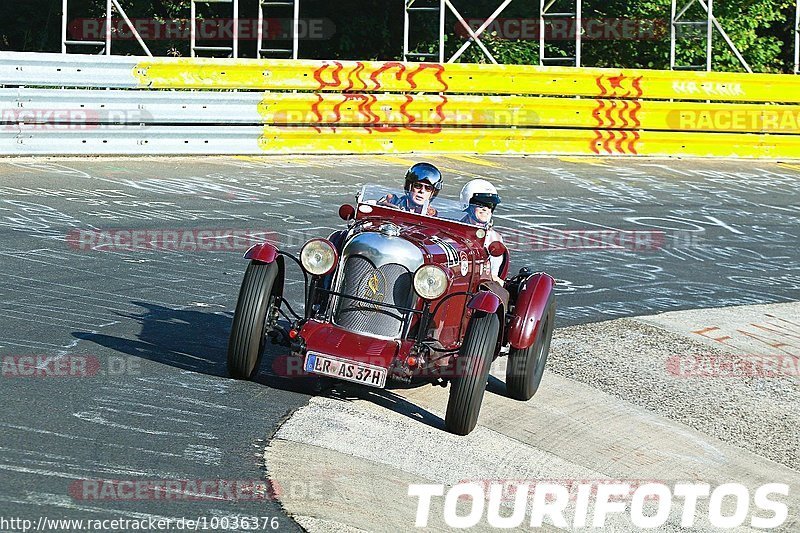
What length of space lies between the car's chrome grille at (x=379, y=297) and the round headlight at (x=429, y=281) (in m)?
0.19

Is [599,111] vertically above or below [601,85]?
below

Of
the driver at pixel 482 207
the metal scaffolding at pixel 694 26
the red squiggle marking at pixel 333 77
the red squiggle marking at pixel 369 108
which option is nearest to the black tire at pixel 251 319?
the driver at pixel 482 207

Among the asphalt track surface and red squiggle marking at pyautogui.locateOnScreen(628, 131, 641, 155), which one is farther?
red squiggle marking at pyautogui.locateOnScreen(628, 131, 641, 155)

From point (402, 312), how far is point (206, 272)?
3.86 meters

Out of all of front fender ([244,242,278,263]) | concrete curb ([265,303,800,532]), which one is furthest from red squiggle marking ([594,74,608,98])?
front fender ([244,242,278,263])

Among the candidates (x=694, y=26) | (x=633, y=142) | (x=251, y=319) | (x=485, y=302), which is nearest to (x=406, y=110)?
(x=633, y=142)

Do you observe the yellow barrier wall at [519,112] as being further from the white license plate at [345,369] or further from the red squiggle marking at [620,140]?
the white license plate at [345,369]

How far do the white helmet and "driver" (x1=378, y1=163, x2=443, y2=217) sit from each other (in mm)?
213

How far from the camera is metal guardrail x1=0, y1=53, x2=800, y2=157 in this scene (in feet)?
51.4

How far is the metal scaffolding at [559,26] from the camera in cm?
2136

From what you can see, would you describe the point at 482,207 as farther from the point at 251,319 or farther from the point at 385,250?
the point at 251,319

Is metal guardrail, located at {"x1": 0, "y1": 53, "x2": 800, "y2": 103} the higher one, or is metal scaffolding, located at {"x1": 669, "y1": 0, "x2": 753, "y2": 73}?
metal scaffolding, located at {"x1": 669, "y1": 0, "x2": 753, "y2": 73}

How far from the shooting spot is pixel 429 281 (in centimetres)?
710

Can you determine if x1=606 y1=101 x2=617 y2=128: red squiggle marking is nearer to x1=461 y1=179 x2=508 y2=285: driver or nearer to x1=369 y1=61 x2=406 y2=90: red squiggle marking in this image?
x1=369 y1=61 x2=406 y2=90: red squiggle marking
